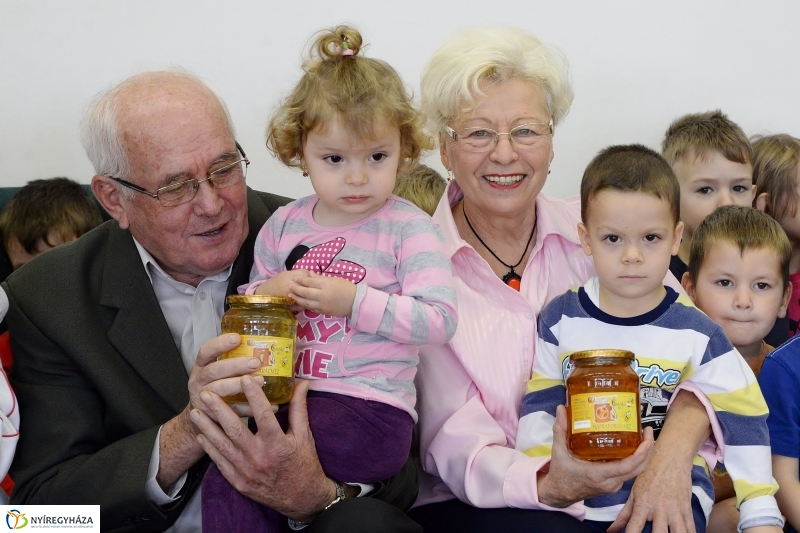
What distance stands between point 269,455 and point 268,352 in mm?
208

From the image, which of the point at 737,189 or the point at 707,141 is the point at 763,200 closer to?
the point at 737,189

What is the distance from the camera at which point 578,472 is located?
1.83 meters

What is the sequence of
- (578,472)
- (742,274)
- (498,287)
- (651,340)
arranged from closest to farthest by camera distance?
(578,472) < (651,340) < (498,287) < (742,274)

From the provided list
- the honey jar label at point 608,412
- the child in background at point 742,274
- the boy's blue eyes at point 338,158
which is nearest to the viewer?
the honey jar label at point 608,412

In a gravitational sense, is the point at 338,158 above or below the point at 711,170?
above

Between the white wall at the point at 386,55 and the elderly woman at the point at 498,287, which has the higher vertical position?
the white wall at the point at 386,55

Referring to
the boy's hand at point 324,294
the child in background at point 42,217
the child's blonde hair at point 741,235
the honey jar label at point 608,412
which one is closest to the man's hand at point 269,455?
the boy's hand at point 324,294

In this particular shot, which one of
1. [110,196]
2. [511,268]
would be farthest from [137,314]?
[511,268]

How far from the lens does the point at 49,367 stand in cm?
217

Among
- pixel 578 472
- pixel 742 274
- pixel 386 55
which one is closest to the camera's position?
pixel 578 472

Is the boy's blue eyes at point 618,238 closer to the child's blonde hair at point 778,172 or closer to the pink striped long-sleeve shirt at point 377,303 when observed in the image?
the pink striped long-sleeve shirt at point 377,303

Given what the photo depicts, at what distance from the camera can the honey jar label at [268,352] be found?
1.77m

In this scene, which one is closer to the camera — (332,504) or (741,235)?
(332,504)

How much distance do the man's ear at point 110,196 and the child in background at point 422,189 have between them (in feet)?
3.37
